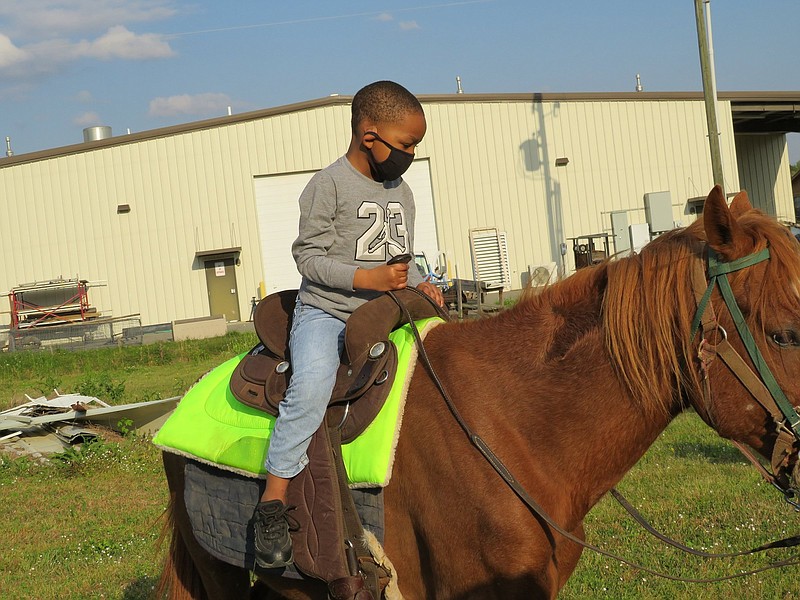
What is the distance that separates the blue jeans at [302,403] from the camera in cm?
288

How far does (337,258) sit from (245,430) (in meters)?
0.80

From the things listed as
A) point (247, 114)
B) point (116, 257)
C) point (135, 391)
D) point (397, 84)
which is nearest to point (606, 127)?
point (247, 114)

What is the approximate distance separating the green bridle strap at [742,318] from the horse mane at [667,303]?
2 centimetres

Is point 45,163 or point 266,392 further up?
point 45,163

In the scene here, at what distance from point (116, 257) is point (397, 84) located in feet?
91.5

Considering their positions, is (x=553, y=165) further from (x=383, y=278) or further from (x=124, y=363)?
(x=383, y=278)

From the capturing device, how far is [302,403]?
287cm

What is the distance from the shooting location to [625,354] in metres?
2.56

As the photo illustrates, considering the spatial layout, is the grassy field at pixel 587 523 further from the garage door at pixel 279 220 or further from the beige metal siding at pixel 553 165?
the beige metal siding at pixel 553 165

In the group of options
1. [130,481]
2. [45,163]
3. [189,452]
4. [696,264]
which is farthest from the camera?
[45,163]

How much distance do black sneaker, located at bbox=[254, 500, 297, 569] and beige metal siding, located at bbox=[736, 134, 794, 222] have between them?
38.7m

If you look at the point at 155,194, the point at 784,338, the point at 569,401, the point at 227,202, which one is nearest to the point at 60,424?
the point at 569,401

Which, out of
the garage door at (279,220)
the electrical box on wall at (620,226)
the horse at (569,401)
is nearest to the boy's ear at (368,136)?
the horse at (569,401)

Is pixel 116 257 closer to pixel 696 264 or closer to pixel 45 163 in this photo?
pixel 45 163
